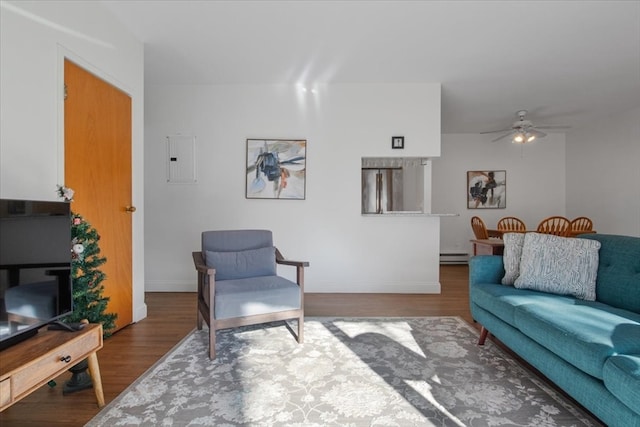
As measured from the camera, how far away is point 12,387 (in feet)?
3.76

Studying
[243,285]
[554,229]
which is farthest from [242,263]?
[554,229]

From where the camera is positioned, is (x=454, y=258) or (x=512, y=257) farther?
(x=454, y=258)

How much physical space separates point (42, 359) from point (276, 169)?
2959 millimetres

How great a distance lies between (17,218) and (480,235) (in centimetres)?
508

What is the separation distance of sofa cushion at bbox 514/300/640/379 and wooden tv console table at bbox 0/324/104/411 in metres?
2.31

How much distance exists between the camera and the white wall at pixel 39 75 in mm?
1709

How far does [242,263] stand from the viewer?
8.83ft

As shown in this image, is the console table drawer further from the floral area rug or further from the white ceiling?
the white ceiling

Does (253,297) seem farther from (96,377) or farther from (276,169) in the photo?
(276,169)

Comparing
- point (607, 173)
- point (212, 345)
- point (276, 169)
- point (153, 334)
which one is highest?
point (607, 173)

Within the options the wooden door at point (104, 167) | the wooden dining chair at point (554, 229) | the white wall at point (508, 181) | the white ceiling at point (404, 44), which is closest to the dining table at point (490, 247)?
the white ceiling at point (404, 44)

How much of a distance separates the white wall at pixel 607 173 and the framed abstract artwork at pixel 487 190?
1.26m

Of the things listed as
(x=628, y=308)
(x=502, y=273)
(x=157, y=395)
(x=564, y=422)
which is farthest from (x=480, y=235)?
(x=157, y=395)

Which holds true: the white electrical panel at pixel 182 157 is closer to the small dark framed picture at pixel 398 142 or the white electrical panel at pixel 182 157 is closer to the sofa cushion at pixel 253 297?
the sofa cushion at pixel 253 297
